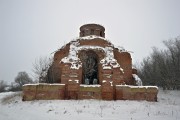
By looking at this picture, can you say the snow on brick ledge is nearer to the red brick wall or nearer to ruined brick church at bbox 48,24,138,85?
ruined brick church at bbox 48,24,138,85

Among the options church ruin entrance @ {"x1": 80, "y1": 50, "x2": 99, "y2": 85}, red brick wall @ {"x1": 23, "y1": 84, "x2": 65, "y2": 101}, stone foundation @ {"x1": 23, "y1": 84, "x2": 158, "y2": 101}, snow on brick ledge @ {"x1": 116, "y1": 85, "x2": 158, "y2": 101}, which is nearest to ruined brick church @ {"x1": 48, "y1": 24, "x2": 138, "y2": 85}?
church ruin entrance @ {"x1": 80, "y1": 50, "x2": 99, "y2": 85}

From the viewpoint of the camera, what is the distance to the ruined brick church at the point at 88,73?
13828 millimetres

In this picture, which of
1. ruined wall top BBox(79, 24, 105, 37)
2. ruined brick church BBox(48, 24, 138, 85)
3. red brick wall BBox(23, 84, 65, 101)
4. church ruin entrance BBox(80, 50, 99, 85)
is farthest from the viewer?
ruined wall top BBox(79, 24, 105, 37)

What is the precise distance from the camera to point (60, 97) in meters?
13.9

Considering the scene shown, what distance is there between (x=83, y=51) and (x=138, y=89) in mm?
6173

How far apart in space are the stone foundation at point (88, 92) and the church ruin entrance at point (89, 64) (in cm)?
422

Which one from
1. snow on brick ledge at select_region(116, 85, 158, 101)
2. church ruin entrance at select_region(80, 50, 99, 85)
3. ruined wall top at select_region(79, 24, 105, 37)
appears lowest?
snow on brick ledge at select_region(116, 85, 158, 101)

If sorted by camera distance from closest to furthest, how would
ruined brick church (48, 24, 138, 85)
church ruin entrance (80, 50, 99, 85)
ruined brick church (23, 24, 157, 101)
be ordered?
ruined brick church (23, 24, 157, 101), ruined brick church (48, 24, 138, 85), church ruin entrance (80, 50, 99, 85)

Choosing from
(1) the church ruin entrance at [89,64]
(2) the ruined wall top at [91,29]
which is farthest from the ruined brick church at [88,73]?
(2) the ruined wall top at [91,29]

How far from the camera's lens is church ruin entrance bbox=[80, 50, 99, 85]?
1797 centimetres

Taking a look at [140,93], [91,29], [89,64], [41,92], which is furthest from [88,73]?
[140,93]

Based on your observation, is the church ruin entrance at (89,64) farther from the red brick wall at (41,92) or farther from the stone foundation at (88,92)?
the red brick wall at (41,92)

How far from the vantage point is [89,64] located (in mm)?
18859

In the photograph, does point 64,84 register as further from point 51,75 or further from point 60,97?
point 51,75
